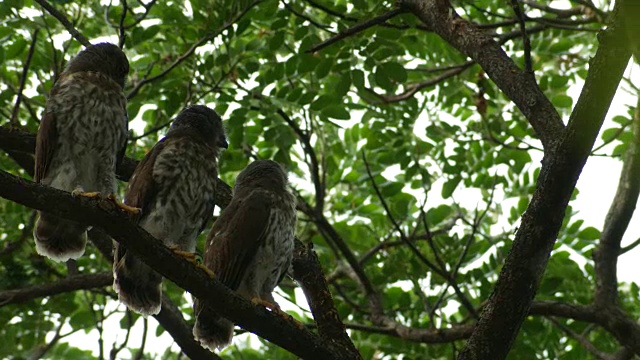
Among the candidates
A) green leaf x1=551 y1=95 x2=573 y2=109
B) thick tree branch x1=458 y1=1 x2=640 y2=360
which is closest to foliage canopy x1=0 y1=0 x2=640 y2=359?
green leaf x1=551 y1=95 x2=573 y2=109

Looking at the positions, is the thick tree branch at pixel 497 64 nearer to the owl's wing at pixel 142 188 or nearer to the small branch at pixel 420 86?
the owl's wing at pixel 142 188

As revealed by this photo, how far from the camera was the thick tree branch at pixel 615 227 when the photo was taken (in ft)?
18.1

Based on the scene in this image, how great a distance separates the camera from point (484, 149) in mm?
7281

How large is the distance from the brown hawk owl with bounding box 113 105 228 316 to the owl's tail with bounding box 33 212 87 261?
0.77 ft

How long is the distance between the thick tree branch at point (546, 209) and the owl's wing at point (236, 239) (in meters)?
1.68

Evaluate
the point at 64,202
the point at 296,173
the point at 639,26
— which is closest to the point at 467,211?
the point at 296,173

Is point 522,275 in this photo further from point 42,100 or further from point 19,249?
point 42,100

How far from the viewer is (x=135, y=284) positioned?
4930 mm

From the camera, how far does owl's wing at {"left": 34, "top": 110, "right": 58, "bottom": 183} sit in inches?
185

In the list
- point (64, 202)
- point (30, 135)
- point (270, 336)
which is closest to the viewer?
point (64, 202)

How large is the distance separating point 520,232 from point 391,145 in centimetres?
372

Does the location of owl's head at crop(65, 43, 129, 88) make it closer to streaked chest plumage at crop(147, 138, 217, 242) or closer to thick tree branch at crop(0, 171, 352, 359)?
streaked chest plumage at crop(147, 138, 217, 242)

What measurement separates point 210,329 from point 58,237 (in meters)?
1.01

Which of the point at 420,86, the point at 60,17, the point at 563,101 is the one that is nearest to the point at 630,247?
the point at 563,101
